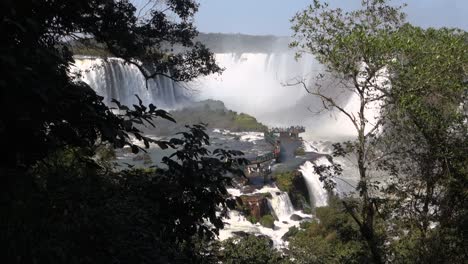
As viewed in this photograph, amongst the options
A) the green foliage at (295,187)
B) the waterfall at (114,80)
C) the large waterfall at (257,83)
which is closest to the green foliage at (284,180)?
the green foliage at (295,187)

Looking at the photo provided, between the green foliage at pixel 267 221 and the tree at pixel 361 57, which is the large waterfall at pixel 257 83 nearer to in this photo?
the green foliage at pixel 267 221

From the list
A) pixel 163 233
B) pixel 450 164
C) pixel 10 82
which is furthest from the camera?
pixel 450 164

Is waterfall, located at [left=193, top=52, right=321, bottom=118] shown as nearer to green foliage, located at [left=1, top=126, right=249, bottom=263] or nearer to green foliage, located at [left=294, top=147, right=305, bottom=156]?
green foliage, located at [left=294, top=147, right=305, bottom=156]

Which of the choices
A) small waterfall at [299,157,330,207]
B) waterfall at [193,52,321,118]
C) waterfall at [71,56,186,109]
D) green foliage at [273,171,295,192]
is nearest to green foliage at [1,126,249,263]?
green foliage at [273,171,295,192]

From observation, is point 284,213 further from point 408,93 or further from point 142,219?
point 142,219

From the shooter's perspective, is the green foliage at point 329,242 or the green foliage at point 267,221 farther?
the green foliage at point 267,221

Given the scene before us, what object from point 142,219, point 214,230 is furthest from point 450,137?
point 142,219
